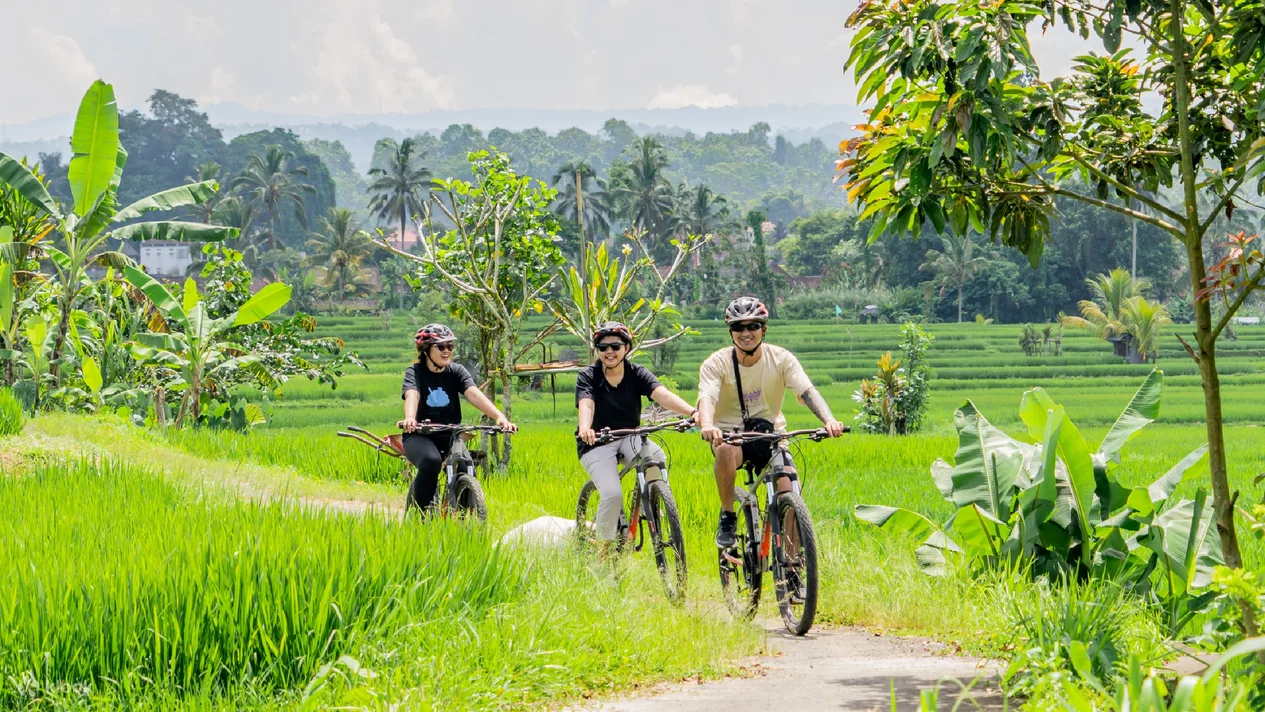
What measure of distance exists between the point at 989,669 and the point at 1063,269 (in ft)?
186

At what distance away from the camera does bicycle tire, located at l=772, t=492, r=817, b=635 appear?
517 centimetres

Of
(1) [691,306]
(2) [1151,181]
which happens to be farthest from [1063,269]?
(2) [1151,181]

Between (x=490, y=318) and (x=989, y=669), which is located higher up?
(x=490, y=318)

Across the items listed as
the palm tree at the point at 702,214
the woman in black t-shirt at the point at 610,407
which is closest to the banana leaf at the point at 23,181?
the woman in black t-shirt at the point at 610,407

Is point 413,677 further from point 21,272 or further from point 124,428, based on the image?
point 21,272

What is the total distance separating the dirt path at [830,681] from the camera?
3.93 meters

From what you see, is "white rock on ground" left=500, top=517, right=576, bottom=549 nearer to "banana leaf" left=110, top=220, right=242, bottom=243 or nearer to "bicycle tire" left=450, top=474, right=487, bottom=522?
"bicycle tire" left=450, top=474, right=487, bottom=522

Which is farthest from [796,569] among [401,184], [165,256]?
[165,256]

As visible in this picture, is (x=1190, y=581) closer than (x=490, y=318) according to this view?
Yes

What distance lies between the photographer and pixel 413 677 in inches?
153

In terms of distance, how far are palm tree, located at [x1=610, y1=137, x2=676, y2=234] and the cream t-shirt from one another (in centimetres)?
6219

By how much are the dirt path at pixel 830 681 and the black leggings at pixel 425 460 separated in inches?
87.3

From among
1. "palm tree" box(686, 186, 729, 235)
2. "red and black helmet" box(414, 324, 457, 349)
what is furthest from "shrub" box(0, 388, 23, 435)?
"palm tree" box(686, 186, 729, 235)

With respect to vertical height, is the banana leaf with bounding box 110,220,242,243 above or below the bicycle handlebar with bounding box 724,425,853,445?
A: above
